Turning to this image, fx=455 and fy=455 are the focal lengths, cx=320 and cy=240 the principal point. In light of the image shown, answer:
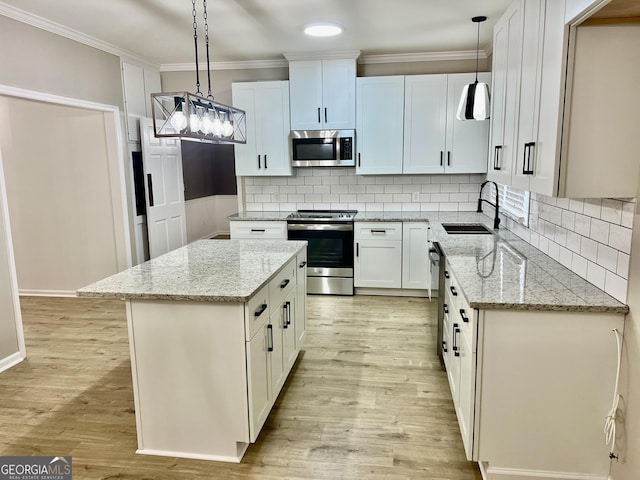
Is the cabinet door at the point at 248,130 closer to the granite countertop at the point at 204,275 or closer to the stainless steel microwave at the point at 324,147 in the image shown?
the stainless steel microwave at the point at 324,147

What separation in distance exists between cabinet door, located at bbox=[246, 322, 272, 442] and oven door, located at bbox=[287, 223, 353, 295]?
2535 millimetres

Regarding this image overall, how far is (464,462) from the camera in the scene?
228 centimetres

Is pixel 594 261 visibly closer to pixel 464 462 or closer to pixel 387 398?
pixel 464 462

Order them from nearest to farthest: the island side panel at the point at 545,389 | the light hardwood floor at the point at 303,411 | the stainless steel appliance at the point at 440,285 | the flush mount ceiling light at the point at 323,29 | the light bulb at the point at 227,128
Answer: the island side panel at the point at 545,389 < the light hardwood floor at the point at 303,411 < the light bulb at the point at 227,128 < the stainless steel appliance at the point at 440,285 < the flush mount ceiling light at the point at 323,29

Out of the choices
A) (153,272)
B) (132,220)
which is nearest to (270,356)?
(153,272)

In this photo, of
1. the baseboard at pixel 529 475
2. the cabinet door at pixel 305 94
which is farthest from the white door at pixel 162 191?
the baseboard at pixel 529 475

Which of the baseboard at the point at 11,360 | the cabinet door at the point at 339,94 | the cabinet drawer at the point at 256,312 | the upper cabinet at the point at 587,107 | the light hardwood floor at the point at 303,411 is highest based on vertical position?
the cabinet door at the point at 339,94

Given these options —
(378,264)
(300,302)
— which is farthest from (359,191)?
(300,302)

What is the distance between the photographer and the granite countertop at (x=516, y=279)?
1.95 meters

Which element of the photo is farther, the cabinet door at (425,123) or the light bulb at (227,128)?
the cabinet door at (425,123)

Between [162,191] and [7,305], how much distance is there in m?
2.14

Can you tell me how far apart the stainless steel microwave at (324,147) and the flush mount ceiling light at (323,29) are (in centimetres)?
108

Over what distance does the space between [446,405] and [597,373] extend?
3.44ft

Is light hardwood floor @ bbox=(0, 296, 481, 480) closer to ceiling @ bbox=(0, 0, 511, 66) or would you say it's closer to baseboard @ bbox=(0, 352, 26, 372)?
baseboard @ bbox=(0, 352, 26, 372)
